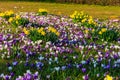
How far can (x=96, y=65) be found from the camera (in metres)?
8.77

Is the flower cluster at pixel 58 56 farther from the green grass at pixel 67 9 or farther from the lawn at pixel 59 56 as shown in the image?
the green grass at pixel 67 9

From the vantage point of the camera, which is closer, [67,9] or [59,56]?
[59,56]

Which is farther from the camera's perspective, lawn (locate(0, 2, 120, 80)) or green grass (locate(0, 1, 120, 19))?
green grass (locate(0, 1, 120, 19))

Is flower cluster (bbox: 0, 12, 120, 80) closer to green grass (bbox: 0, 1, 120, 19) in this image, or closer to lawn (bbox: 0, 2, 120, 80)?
lawn (bbox: 0, 2, 120, 80)

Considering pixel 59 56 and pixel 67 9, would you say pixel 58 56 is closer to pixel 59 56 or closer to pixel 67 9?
pixel 59 56

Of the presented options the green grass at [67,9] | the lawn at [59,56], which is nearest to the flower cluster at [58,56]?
the lawn at [59,56]

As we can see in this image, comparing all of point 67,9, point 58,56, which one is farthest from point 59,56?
point 67,9

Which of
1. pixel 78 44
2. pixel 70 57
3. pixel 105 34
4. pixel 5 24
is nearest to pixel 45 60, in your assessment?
pixel 70 57

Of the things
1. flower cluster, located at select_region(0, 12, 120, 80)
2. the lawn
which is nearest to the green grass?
the lawn

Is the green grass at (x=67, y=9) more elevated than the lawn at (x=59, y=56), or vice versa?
the lawn at (x=59, y=56)

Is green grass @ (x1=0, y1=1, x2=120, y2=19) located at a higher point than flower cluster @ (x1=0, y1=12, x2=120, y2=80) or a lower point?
lower

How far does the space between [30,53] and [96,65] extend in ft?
6.84

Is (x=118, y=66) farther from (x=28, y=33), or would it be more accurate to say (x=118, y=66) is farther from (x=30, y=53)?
(x=28, y=33)

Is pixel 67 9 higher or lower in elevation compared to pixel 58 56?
lower
